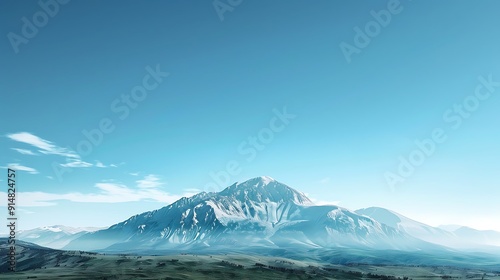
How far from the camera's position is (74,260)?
199125 mm

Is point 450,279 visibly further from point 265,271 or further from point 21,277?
point 21,277

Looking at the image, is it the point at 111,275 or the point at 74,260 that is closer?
the point at 111,275

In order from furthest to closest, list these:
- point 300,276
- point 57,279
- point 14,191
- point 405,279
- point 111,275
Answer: point 405,279 → point 300,276 → point 111,275 → point 57,279 → point 14,191

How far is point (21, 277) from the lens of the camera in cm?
12325

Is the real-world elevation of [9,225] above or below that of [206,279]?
above

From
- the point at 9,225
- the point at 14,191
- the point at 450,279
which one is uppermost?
the point at 14,191

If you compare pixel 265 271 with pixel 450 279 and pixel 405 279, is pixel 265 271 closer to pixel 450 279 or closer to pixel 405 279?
pixel 405 279

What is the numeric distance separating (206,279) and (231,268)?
137 feet

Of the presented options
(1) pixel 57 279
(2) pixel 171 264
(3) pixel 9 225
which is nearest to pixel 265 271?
(2) pixel 171 264

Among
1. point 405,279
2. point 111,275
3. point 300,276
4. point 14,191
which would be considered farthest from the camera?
point 405,279

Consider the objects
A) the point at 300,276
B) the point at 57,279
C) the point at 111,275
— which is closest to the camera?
the point at 57,279

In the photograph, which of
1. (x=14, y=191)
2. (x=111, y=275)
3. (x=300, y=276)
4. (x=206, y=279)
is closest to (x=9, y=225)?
(x=14, y=191)

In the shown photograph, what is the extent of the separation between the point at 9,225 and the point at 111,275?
56.8 m

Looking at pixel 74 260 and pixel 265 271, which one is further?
pixel 74 260
